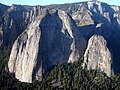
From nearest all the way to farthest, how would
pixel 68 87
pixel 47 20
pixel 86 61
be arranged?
pixel 68 87, pixel 86 61, pixel 47 20

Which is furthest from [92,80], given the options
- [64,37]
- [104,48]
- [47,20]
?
[47,20]

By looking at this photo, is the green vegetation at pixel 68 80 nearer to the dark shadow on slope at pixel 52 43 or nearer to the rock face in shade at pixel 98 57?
the rock face in shade at pixel 98 57

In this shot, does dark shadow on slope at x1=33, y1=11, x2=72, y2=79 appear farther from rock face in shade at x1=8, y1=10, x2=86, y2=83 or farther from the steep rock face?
the steep rock face

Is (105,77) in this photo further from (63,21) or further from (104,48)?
(63,21)

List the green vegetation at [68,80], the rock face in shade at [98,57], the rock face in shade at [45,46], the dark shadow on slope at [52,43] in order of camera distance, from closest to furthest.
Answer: the green vegetation at [68,80]
the rock face in shade at [98,57]
the rock face in shade at [45,46]
the dark shadow on slope at [52,43]

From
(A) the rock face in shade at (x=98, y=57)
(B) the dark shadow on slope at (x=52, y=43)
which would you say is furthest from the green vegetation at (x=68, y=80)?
(B) the dark shadow on slope at (x=52, y=43)

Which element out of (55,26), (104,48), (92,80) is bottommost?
(92,80)

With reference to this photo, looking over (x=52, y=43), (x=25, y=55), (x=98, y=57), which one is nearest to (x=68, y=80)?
(x=98, y=57)

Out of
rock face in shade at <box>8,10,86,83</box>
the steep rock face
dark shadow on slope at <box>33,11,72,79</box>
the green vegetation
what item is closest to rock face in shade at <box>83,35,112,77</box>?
the green vegetation
